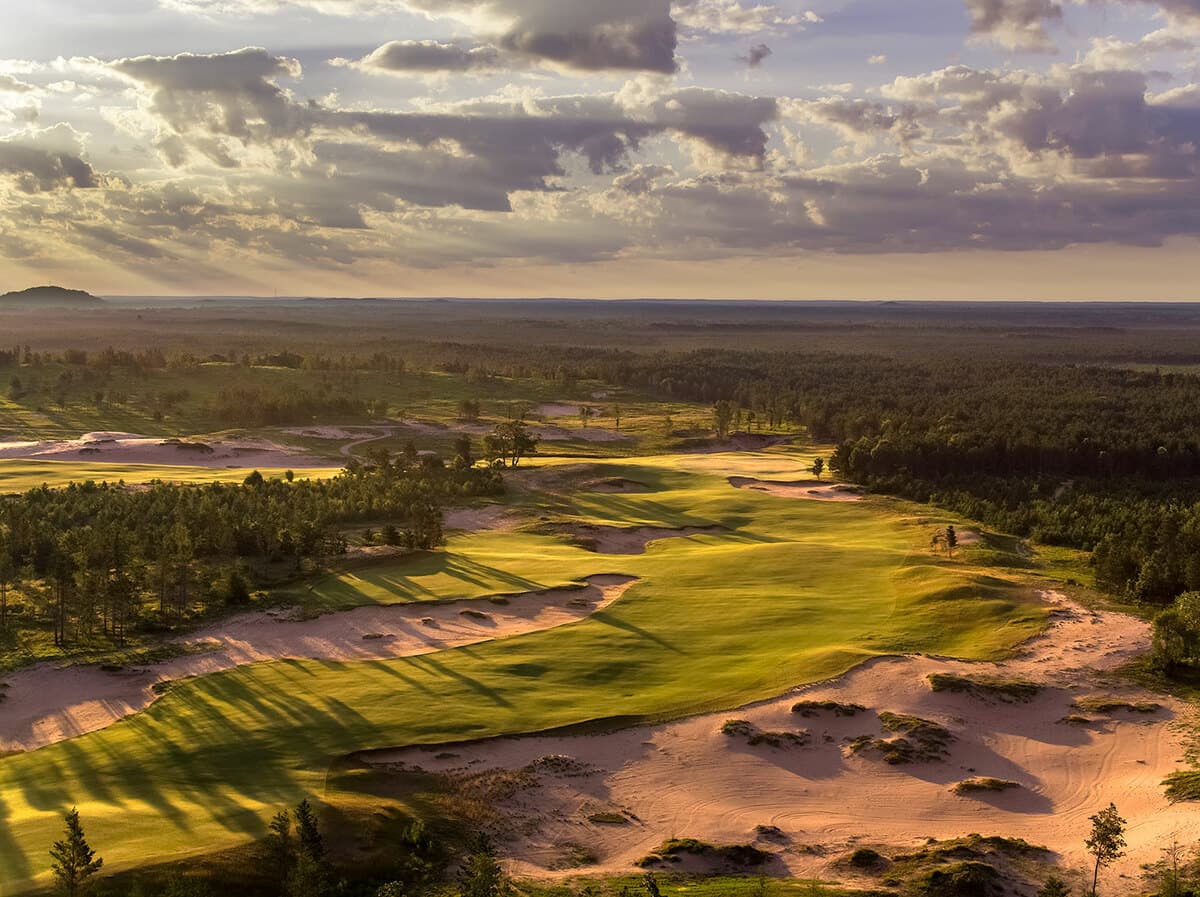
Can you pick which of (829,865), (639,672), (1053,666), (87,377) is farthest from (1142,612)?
(87,377)

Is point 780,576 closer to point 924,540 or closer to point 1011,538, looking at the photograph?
point 924,540

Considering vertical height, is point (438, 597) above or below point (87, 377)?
below

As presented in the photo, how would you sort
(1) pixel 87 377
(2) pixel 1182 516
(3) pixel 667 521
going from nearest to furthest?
(2) pixel 1182 516 → (3) pixel 667 521 → (1) pixel 87 377

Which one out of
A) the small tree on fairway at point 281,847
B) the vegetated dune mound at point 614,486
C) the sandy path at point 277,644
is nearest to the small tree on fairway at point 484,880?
the small tree on fairway at point 281,847

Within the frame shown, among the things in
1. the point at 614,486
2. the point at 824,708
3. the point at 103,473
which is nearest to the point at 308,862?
the point at 824,708

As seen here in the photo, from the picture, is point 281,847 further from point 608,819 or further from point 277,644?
point 277,644

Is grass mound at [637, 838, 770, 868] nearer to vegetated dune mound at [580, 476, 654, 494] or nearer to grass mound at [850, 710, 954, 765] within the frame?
grass mound at [850, 710, 954, 765]

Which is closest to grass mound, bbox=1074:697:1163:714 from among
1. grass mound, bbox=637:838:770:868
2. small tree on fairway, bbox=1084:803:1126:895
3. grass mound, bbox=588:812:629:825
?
small tree on fairway, bbox=1084:803:1126:895

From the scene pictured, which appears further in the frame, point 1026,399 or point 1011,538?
point 1026,399
